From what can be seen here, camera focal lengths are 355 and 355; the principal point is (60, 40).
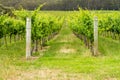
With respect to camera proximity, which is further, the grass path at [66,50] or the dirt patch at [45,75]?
the grass path at [66,50]

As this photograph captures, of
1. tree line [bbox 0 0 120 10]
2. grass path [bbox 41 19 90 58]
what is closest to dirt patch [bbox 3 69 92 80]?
grass path [bbox 41 19 90 58]

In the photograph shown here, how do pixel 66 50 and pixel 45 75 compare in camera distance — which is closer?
pixel 45 75

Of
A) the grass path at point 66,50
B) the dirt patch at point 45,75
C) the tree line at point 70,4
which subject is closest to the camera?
the dirt patch at point 45,75

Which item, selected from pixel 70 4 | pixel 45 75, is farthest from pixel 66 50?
pixel 70 4

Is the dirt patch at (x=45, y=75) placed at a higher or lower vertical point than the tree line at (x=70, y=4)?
lower

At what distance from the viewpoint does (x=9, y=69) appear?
13477 mm

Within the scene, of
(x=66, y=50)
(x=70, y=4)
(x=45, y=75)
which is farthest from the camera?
(x=70, y=4)

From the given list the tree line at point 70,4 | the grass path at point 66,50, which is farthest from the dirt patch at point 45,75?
the tree line at point 70,4

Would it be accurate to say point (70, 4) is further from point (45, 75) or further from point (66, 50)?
point (45, 75)

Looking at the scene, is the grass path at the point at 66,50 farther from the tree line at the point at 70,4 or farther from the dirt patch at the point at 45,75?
the tree line at the point at 70,4

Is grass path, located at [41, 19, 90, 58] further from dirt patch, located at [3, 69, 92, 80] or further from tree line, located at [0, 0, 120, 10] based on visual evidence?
tree line, located at [0, 0, 120, 10]

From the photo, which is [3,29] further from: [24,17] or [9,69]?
[9,69]

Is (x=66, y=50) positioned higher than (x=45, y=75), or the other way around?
(x=45, y=75)

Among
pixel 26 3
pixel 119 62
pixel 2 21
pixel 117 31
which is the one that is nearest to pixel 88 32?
pixel 119 62
